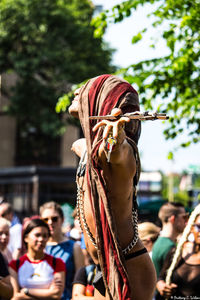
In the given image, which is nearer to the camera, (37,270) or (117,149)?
(117,149)

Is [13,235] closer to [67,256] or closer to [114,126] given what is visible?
[67,256]

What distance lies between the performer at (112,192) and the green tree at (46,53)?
2293cm

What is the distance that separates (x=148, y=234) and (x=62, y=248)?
1026 mm

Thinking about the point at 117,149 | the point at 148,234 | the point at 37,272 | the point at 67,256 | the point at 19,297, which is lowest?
the point at 19,297

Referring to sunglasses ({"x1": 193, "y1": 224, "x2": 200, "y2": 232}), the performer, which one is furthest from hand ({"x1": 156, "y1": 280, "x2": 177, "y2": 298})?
the performer

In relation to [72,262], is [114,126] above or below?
above

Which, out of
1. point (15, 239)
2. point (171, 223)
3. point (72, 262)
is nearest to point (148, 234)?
point (171, 223)

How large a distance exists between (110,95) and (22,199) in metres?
23.0

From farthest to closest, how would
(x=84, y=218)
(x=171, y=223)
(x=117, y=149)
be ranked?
(x=171, y=223) < (x=84, y=218) < (x=117, y=149)

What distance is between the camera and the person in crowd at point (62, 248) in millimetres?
6054

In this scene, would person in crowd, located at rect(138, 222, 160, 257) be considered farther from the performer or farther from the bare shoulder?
the performer

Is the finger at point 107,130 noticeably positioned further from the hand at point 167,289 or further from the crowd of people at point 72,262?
the hand at point 167,289

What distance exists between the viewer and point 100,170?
3154 millimetres

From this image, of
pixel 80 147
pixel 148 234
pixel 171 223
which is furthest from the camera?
pixel 148 234
